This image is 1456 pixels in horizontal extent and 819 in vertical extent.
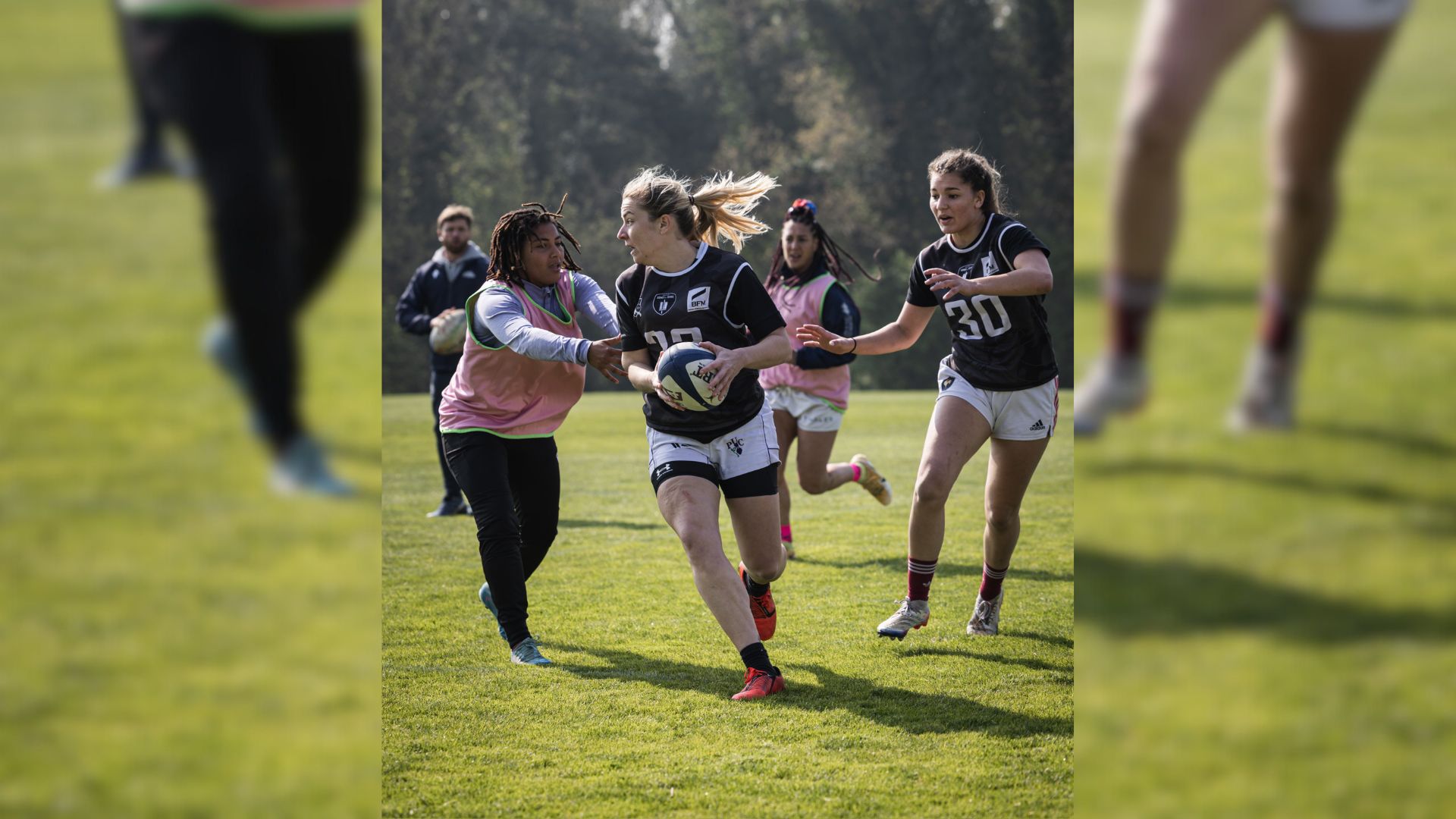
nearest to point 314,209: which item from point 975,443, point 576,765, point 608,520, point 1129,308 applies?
point 1129,308

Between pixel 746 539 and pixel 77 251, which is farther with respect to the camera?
pixel 746 539

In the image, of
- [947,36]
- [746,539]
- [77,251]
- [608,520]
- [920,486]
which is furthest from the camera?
[947,36]

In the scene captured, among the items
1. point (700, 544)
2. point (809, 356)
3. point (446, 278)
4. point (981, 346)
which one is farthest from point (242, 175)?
point (446, 278)

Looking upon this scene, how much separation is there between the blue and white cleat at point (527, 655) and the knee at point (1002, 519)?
181 cm

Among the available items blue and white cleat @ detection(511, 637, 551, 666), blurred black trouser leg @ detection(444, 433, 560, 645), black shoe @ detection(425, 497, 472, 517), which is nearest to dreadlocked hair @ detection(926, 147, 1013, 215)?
blurred black trouser leg @ detection(444, 433, 560, 645)

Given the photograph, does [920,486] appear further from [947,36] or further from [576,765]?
[947,36]

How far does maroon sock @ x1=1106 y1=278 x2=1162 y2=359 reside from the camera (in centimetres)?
160

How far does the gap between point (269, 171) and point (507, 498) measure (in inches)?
127

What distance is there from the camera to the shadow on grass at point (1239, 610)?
1567 millimetres

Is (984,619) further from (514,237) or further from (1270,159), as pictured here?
(1270,159)

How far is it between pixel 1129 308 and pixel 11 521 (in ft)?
4.81

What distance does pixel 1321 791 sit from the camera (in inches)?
62.9

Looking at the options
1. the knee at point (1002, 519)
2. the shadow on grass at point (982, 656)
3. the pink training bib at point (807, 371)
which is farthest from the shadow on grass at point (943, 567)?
the knee at point (1002, 519)

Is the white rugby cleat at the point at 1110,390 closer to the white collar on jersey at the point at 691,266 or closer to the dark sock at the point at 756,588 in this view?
the white collar on jersey at the point at 691,266
